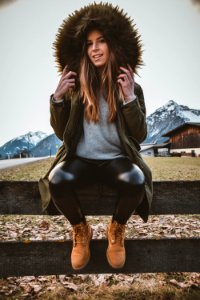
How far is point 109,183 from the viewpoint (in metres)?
2.38

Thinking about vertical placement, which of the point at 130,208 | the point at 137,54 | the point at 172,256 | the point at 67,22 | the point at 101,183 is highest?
the point at 67,22

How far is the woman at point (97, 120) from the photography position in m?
2.22

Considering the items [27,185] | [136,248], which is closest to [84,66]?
[27,185]

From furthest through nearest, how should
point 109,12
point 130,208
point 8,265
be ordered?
point 109,12, point 8,265, point 130,208

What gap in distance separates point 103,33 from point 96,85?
51 centimetres

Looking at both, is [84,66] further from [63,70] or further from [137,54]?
[137,54]

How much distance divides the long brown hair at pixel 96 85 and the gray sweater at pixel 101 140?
0.20ft

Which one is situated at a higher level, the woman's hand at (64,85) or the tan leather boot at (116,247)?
the woman's hand at (64,85)

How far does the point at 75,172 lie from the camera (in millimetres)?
2297

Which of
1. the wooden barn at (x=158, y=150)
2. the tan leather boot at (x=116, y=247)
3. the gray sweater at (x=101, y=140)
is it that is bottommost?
the wooden barn at (x=158, y=150)

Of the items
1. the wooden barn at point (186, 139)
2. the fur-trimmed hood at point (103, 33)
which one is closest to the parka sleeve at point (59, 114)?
the fur-trimmed hood at point (103, 33)

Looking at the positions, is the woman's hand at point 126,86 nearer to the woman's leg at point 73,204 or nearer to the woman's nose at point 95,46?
the woman's nose at point 95,46

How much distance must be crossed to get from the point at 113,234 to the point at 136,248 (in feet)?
1.13

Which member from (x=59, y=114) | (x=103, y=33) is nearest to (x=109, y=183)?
(x=59, y=114)
